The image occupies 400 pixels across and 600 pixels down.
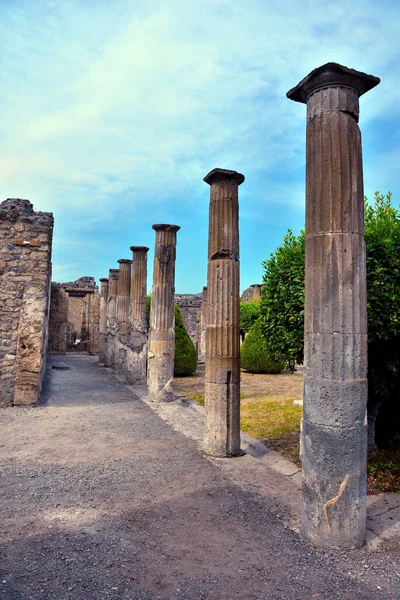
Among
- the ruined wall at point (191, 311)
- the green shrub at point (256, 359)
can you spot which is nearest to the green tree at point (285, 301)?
the green shrub at point (256, 359)

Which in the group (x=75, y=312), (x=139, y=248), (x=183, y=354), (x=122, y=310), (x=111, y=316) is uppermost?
(x=139, y=248)

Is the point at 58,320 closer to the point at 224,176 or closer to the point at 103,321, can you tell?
the point at 103,321

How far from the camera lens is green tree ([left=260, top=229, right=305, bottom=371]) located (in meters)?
5.46

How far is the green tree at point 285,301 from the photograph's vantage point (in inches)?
215

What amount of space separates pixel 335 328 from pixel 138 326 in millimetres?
9681

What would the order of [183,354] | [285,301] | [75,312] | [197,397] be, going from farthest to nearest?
[75,312]
[183,354]
[197,397]
[285,301]

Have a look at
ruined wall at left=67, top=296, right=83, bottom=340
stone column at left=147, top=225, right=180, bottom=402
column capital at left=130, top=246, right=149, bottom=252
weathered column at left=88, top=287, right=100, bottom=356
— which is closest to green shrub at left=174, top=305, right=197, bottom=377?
column capital at left=130, top=246, right=149, bottom=252

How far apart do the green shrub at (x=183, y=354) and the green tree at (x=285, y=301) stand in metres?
8.77

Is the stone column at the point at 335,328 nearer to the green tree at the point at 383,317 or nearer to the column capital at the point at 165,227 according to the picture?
the green tree at the point at 383,317

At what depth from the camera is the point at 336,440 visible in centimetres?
350

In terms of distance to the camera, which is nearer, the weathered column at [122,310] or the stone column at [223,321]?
the stone column at [223,321]

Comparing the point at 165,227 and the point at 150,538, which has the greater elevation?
the point at 165,227

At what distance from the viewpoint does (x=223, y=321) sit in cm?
604

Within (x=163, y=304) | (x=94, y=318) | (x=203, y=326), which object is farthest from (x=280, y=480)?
(x=94, y=318)
